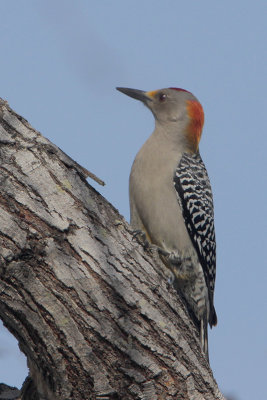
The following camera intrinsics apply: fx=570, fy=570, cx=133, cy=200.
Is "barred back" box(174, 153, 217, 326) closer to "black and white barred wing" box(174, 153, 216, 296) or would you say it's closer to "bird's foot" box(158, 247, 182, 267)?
"black and white barred wing" box(174, 153, 216, 296)

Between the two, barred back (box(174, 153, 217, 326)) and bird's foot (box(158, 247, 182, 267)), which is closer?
bird's foot (box(158, 247, 182, 267))

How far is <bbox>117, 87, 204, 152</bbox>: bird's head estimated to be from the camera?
24.3 ft

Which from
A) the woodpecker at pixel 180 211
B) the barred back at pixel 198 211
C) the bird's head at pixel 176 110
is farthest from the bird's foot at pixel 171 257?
the bird's head at pixel 176 110

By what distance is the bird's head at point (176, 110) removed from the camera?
24.3ft

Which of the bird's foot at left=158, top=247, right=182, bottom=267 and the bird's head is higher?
the bird's head

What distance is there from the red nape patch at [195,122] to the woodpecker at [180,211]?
0.01 m

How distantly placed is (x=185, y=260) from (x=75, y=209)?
307 cm

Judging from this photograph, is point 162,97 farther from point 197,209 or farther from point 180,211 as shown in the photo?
point 180,211

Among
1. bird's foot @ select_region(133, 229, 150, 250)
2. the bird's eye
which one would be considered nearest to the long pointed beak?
the bird's eye

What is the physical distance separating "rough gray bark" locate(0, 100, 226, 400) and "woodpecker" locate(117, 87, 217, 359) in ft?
8.25

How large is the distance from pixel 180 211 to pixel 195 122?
148cm

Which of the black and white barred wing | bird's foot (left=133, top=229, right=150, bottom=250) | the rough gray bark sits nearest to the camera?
the rough gray bark

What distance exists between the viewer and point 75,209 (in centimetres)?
374

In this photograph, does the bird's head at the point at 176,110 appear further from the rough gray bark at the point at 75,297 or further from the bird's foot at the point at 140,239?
the rough gray bark at the point at 75,297
